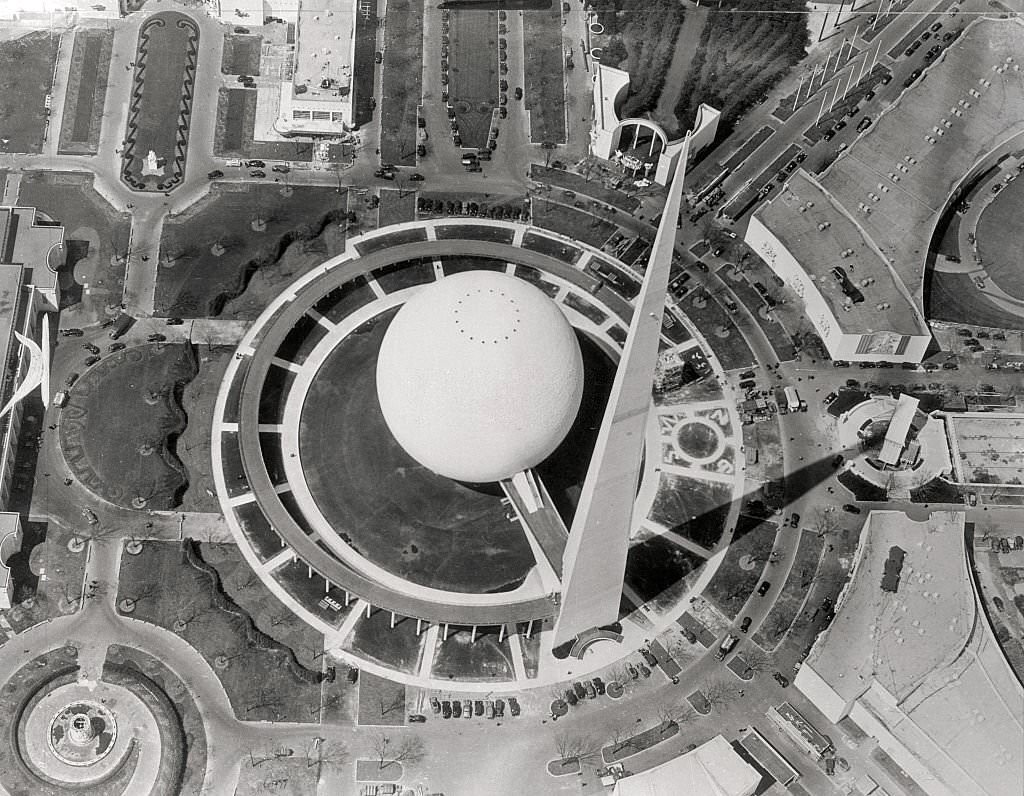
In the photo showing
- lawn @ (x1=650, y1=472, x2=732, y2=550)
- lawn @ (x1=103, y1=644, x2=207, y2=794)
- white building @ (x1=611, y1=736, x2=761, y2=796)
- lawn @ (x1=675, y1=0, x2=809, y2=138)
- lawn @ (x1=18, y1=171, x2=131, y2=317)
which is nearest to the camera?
white building @ (x1=611, y1=736, x2=761, y2=796)

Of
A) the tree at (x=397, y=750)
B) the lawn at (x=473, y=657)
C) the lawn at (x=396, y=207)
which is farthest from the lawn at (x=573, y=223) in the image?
the tree at (x=397, y=750)

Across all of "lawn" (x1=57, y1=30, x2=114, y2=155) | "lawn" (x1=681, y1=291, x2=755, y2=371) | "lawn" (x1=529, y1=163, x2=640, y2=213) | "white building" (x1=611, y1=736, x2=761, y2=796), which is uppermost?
"lawn" (x1=57, y1=30, x2=114, y2=155)

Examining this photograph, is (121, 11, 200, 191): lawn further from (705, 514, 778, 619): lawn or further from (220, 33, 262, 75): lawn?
(705, 514, 778, 619): lawn

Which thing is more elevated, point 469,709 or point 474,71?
point 474,71

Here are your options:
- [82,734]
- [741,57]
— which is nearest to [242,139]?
[741,57]

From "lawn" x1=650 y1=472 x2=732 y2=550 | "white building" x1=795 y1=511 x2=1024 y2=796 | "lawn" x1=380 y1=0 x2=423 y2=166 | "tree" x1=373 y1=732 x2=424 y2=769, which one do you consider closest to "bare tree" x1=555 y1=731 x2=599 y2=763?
"tree" x1=373 y1=732 x2=424 y2=769

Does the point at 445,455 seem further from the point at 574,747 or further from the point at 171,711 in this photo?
the point at 171,711

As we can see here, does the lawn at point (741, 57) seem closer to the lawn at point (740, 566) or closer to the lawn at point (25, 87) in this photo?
the lawn at point (740, 566)
